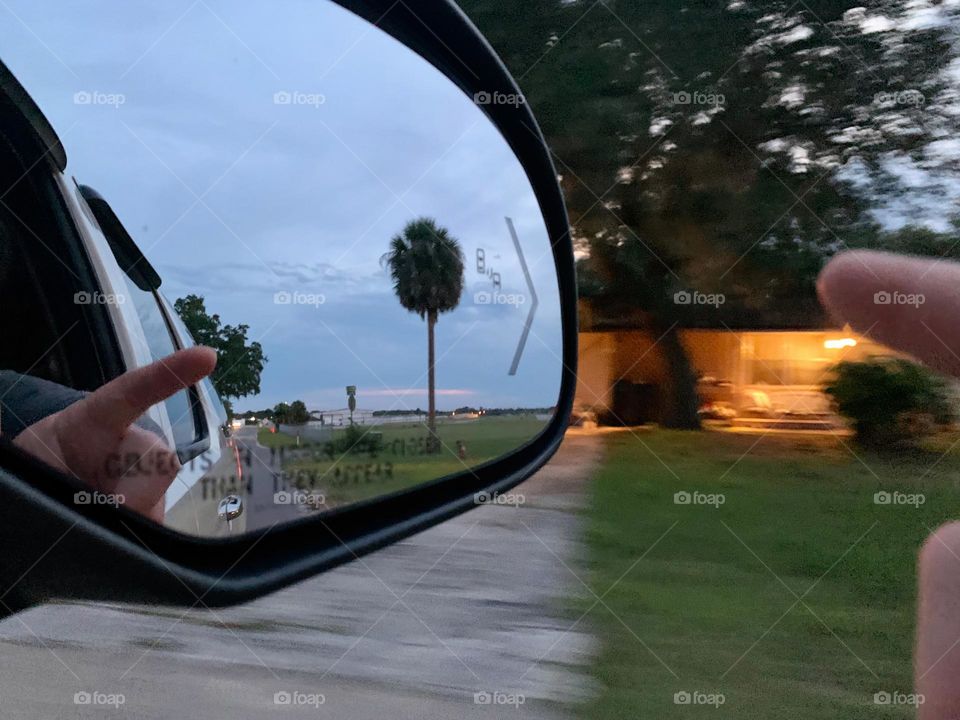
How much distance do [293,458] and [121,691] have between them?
0.95 meters

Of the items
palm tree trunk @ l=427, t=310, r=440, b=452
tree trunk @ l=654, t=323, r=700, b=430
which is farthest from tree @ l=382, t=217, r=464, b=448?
tree trunk @ l=654, t=323, r=700, b=430

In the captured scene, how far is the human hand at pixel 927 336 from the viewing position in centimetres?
59

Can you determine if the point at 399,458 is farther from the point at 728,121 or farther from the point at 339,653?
the point at 728,121

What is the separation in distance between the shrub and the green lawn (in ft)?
0.65

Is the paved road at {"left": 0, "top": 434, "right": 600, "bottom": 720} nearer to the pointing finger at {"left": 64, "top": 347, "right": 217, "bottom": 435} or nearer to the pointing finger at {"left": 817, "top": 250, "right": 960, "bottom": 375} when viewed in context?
the pointing finger at {"left": 64, "top": 347, "right": 217, "bottom": 435}

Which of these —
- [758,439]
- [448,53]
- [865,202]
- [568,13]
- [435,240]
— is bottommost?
Result: [758,439]

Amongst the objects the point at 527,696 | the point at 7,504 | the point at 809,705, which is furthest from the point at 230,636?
the point at 7,504

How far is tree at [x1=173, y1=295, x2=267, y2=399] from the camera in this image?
1299 mm

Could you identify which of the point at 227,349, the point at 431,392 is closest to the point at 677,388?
the point at 431,392

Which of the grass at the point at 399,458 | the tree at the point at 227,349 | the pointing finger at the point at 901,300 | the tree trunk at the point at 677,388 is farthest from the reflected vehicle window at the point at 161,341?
the tree trunk at the point at 677,388

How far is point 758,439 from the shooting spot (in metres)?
7.85

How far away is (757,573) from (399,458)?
2.64 m

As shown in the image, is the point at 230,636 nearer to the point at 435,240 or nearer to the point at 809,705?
the point at 435,240

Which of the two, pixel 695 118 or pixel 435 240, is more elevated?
pixel 695 118
